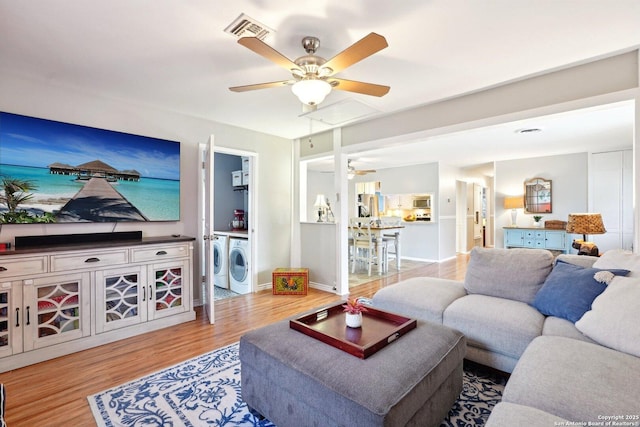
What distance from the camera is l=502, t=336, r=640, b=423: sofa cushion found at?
44.6 inches

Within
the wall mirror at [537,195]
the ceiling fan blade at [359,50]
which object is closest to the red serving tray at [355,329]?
the ceiling fan blade at [359,50]

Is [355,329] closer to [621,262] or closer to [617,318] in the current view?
[617,318]

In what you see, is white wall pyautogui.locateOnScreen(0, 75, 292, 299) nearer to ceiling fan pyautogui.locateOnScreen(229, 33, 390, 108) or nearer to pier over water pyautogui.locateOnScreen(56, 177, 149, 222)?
pier over water pyautogui.locateOnScreen(56, 177, 149, 222)

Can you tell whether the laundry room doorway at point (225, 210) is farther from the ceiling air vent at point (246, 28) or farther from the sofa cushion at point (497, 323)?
the sofa cushion at point (497, 323)

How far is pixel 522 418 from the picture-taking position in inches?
41.5

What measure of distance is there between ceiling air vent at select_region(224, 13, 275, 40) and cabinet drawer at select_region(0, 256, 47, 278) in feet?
7.73

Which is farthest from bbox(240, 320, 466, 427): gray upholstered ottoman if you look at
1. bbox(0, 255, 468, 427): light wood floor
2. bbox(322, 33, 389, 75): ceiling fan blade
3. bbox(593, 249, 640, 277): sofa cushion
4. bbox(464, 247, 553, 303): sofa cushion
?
bbox(322, 33, 389, 75): ceiling fan blade

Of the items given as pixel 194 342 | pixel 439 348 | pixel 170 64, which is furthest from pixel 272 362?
pixel 170 64

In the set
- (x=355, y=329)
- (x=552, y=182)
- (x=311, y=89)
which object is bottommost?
(x=355, y=329)

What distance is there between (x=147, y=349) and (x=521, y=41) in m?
3.91

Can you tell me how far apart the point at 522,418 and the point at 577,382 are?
1.41 feet

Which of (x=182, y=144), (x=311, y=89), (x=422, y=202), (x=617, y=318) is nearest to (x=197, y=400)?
(x=311, y=89)

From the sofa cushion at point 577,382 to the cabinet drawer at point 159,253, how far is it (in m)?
3.06

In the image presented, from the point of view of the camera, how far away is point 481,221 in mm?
9719
